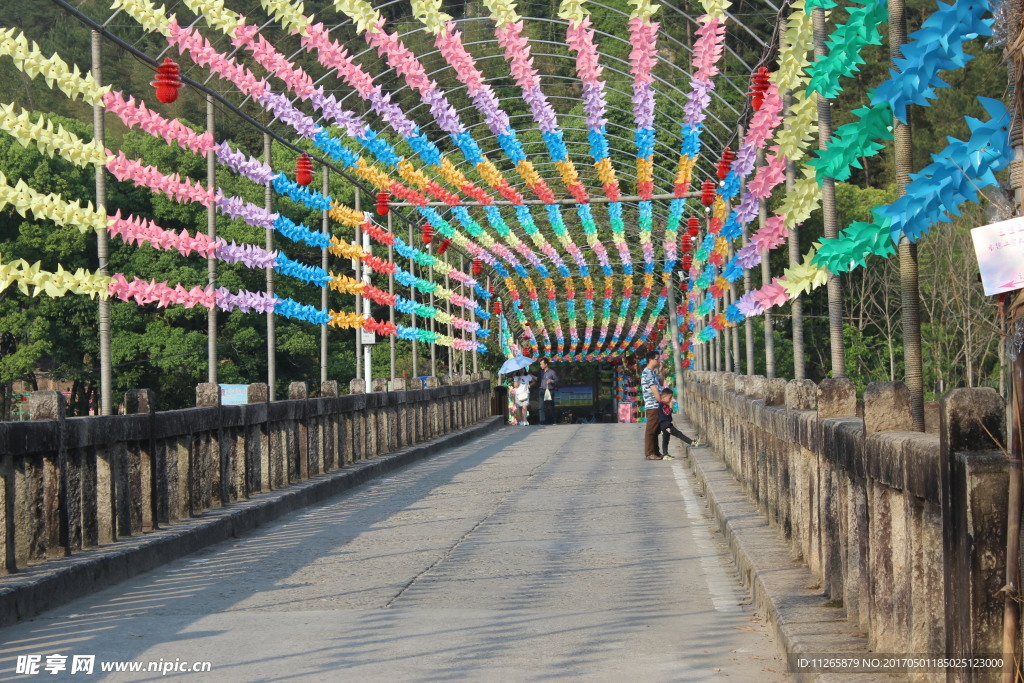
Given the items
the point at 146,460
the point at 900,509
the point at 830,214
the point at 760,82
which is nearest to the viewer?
the point at 900,509

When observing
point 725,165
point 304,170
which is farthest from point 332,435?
point 725,165

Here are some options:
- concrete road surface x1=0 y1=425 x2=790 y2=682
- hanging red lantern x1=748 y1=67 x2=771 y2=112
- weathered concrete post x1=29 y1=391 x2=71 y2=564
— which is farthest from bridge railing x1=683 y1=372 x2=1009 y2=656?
hanging red lantern x1=748 y1=67 x2=771 y2=112

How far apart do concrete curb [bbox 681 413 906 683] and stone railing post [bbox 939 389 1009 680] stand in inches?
43.3

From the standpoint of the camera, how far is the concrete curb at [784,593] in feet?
20.3

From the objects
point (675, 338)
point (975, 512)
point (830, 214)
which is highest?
point (675, 338)

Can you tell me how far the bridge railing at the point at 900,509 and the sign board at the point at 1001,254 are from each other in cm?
56

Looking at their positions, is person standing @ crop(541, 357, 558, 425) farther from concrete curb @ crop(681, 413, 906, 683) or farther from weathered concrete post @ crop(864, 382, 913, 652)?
weathered concrete post @ crop(864, 382, 913, 652)

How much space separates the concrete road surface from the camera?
6953 mm

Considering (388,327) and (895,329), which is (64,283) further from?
(895,329)

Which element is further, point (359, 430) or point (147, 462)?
point (359, 430)

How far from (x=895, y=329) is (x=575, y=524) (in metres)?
50.5

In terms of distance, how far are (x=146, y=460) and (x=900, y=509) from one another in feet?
23.8

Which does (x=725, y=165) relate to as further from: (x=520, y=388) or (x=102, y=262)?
(x=520, y=388)

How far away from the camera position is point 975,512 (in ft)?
14.0
